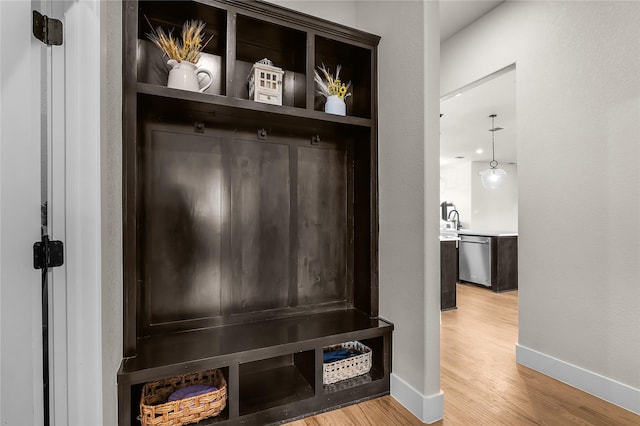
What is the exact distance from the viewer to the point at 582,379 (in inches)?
78.7

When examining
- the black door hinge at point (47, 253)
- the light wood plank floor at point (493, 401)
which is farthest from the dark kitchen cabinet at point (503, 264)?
the black door hinge at point (47, 253)

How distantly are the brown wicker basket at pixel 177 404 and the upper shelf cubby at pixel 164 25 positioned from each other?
166 centimetres

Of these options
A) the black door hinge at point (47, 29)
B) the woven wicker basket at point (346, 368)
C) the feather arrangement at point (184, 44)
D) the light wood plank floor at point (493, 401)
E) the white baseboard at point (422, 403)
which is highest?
the feather arrangement at point (184, 44)

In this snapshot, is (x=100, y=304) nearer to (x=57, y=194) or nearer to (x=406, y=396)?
(x=57, y=194)

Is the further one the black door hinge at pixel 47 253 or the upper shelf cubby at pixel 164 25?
the upper shelf cubby at pixel 164 25

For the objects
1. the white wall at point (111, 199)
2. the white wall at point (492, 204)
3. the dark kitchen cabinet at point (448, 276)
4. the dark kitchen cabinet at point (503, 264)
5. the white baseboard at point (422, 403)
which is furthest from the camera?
the white wall at point (492, 204)

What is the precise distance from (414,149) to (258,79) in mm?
986

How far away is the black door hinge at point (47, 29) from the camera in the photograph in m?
0.95

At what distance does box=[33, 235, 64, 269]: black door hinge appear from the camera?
37.4 inches

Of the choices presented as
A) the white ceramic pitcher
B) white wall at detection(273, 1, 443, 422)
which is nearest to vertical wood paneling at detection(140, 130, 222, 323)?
the white ceramic pitcher

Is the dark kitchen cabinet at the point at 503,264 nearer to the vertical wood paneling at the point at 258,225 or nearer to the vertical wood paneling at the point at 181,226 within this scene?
the vertical wood paneling at the point at 258,225

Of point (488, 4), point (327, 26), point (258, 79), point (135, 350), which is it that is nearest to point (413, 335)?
point (135, 350)

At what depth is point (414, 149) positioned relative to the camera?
1826 millimetres

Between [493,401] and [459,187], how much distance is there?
808 cm
